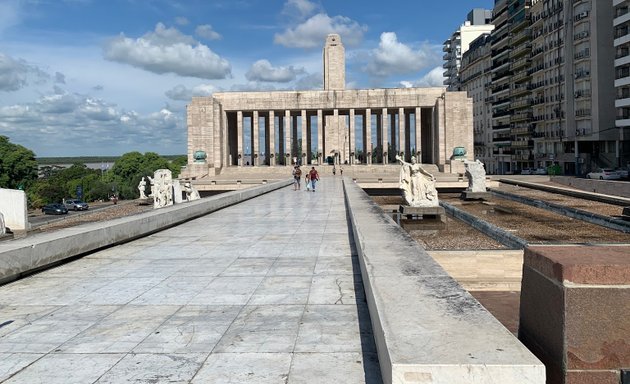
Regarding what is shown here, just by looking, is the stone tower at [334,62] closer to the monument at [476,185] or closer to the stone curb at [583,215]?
the monument at [476,185]

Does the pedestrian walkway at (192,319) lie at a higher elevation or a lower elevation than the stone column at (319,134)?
lower

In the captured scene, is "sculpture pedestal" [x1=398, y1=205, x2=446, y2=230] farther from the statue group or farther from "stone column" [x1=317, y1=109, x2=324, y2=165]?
"stone column" [x1=317, y1=109, x2=324, y2=165]

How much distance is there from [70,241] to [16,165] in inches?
2701

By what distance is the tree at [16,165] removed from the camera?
216 feet

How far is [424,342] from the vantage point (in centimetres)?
298

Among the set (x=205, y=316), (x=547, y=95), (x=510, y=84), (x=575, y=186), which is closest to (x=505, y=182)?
(x=575, y=186)

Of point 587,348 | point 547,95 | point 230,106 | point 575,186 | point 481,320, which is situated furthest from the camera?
point 547,95

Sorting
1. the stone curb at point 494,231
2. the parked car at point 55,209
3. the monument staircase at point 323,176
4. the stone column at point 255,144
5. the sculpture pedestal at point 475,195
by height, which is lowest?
the parked car at point 55,209

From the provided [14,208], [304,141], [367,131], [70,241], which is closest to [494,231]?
[70,241]

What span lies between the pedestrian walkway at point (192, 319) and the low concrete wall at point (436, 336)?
1.29 ft

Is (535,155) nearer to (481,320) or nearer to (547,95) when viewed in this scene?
(547,95)

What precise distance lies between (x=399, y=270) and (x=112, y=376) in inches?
102

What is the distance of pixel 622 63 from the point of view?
44.5 m

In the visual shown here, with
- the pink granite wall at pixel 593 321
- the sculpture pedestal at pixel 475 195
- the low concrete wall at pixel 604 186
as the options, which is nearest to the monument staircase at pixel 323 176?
the sculpture pedestal at pixel 475 195
